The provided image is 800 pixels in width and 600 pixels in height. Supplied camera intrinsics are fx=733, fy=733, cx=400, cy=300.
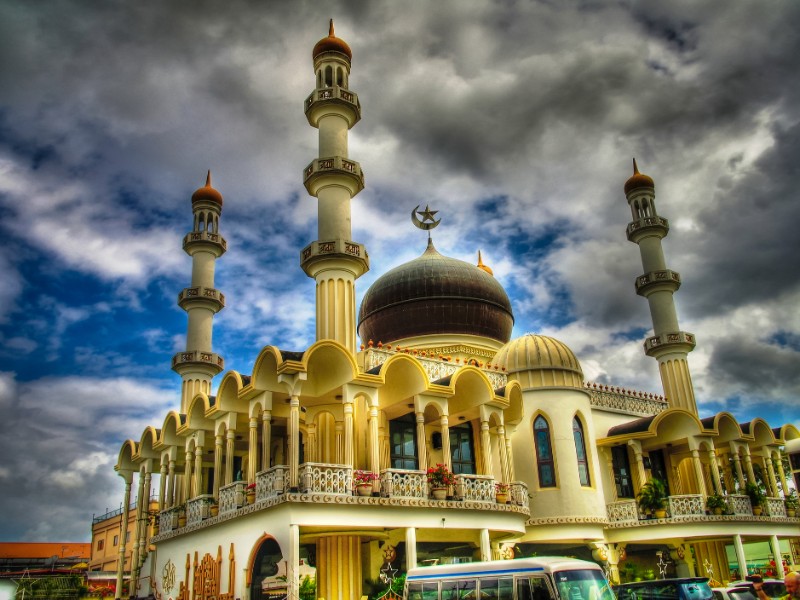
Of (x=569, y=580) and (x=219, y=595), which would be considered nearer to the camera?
(x=569, y=580)

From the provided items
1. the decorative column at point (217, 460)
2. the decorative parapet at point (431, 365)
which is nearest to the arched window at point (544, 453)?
the decorative parapet at point (431, 365)

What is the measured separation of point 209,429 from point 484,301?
44.0 feet

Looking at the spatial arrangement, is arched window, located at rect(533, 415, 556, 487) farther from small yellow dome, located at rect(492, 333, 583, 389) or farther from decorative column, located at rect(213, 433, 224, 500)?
decorative column, located at rect(213, 433, 224, 500)

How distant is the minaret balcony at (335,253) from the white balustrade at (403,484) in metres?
7.55

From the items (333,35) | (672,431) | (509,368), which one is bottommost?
(672,431)

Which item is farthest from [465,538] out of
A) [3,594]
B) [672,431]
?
[3,594]

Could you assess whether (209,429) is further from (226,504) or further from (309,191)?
(309,191)

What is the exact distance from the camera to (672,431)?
96.5ft

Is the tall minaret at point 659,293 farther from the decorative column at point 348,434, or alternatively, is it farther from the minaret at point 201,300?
the minaret at point 201,300

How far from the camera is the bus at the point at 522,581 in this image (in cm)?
1309

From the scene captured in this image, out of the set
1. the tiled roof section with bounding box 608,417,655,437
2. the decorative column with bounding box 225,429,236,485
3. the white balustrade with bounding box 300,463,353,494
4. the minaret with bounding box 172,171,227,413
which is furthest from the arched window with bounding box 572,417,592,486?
the minaret with bounding box 172,171,227,413

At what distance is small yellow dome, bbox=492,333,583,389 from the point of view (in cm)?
→ 2767

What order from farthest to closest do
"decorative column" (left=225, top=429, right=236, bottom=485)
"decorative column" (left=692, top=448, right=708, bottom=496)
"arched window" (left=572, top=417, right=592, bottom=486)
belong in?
"decorative column" (left=692, top=448, right=708, bottom=496)
"arched window" (left=572, top=417, right=592, bottom=486)
"decorative column" (left=225, top=429, right=236, bottom=485)

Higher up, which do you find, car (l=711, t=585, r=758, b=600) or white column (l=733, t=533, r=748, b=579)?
white column (l=733, t=533, r=748, b=579)
